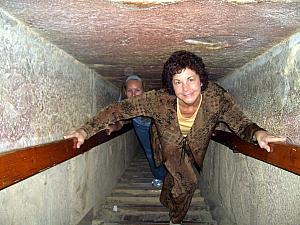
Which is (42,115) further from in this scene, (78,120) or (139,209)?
(139,209)

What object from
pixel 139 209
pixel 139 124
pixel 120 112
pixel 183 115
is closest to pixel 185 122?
pixel 183 115

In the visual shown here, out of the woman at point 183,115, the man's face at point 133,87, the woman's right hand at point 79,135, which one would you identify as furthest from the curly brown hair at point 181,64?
the man's face at point 133,87

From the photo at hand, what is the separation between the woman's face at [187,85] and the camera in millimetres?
2373

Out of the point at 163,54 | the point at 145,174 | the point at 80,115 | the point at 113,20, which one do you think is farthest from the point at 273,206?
the point at 145,174

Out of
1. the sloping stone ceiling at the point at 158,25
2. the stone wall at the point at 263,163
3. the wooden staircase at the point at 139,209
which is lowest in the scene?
the wooden staircase at the point at 139,209

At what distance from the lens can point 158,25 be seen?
69.4 inches

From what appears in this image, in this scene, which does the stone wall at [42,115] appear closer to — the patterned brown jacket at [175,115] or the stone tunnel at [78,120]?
the stone tunnel at [78,120]

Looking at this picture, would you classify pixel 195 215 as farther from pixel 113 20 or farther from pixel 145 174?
pixel 113 20

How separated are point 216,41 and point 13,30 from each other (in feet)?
3.92

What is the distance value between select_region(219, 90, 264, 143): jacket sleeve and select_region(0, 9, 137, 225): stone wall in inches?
47.3

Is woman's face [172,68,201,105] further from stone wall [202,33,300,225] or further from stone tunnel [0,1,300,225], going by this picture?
stone wall [202,33,300,225]

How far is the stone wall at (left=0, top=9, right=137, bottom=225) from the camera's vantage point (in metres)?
1.63

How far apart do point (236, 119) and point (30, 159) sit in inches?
58.3

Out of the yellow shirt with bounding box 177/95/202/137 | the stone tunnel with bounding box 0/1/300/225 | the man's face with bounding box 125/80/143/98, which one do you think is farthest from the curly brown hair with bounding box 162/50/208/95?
the man's face with bounding box 125/80/143/98
